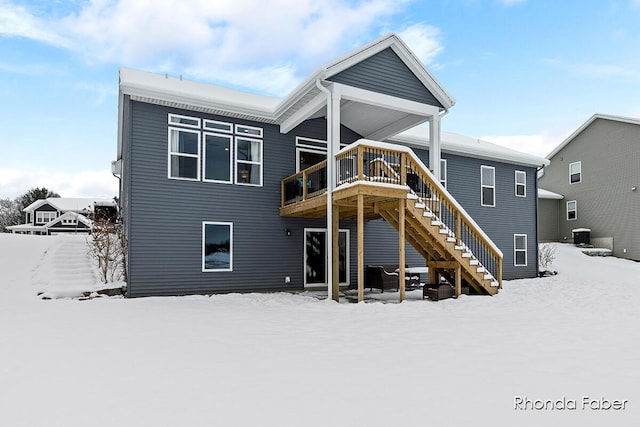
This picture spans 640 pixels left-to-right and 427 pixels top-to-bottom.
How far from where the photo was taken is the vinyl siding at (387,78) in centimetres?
990

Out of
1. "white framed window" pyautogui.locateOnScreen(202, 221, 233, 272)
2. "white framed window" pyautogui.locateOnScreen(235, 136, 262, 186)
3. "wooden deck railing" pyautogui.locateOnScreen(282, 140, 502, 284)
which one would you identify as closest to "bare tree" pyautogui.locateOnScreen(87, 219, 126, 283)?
"white framed window" pyautogui.locateOnScreen(202, 221, 233, 272)

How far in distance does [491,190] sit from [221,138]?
10.4 meters

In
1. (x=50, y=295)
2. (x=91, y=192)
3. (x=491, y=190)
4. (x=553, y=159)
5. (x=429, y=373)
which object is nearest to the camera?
(x=429, y=373)

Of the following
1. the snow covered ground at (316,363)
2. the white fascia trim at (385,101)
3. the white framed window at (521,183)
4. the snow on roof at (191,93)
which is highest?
the snow on roof at (191,93)

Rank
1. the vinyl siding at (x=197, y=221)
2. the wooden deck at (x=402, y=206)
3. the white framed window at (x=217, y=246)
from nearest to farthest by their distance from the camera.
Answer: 1. the wooden deck at (x=402, y=206)
2. the vinyl siding at (x=197, y=221)
3. the white framed window at (x=217, y=246)

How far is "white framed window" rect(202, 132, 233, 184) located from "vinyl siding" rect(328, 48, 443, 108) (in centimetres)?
358

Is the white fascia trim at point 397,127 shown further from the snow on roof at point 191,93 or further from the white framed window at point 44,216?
the white framed window at point 44,216

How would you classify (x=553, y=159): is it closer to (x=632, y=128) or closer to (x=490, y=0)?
(x=632, y=128)

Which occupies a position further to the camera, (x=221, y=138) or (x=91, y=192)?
(x=91, y=192)

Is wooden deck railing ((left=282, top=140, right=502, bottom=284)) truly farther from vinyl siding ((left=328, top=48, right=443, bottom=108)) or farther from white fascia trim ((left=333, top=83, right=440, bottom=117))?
vinyl siding ((left=328, top=48, right=443, bottom=108))

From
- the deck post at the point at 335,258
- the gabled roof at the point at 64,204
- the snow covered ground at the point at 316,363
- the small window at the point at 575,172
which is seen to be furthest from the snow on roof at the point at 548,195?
the gabled roof at the point at 64,204

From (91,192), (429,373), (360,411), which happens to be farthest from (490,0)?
(91,192)

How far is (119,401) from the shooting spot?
3480 millimetres

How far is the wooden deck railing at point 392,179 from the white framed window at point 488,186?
5173 mm
